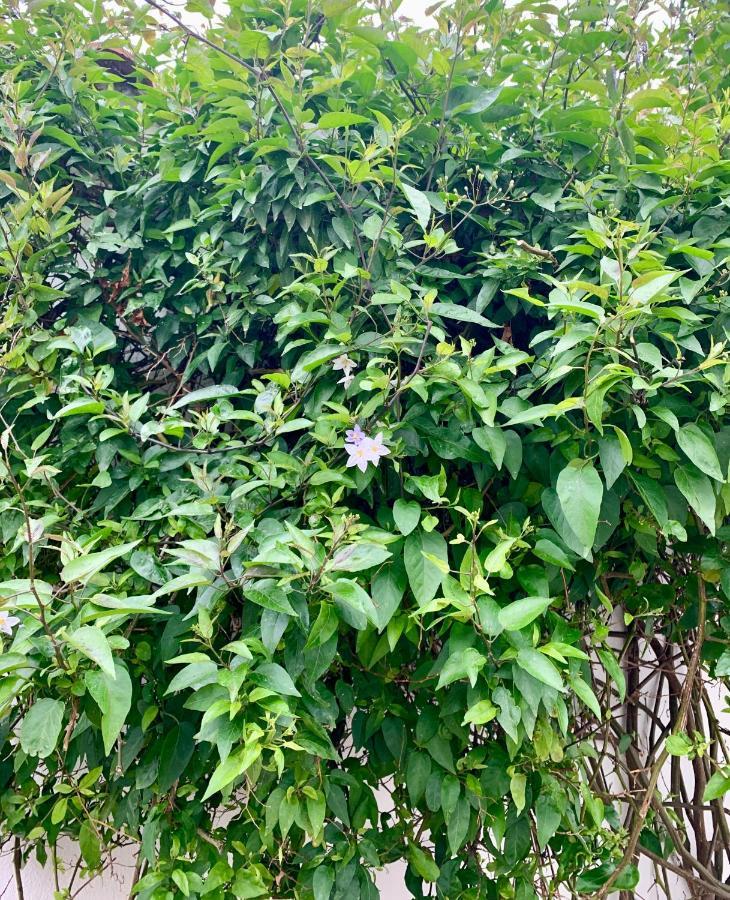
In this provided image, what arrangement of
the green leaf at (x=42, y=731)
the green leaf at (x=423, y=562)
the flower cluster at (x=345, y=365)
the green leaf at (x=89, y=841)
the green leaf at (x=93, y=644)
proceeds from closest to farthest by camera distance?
the green leaf at (x=93, y=644) → the green leaf at (x=42, y=731) → the green leaf at (x=423, y=562) → the flower cluster at (x=345, y=365) → the green leaf at (x=89, y=841)

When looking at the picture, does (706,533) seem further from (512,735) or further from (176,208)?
(176,208)

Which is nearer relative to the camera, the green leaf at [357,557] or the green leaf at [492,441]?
the green leaf at [357,557]

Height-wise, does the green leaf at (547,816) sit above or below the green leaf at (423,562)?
below

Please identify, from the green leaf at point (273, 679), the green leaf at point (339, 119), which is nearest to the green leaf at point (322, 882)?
the green leaf at point (273, 679)

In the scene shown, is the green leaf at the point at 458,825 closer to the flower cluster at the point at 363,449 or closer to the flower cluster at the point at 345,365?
the flower cluster at the point at 363,449

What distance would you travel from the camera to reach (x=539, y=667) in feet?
2.48

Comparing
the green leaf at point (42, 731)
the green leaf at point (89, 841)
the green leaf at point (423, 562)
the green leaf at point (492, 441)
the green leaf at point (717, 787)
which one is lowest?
the green leaf at point (89, 841)

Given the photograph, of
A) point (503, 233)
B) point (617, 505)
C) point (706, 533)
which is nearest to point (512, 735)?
point (617, 505)

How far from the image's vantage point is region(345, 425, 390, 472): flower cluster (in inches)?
34.6

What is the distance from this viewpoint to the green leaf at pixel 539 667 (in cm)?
74

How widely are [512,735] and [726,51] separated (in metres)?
1.30

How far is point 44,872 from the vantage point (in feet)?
4.45

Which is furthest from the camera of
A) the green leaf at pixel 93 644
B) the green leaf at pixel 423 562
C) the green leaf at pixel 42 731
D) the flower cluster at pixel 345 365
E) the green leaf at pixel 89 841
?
the green leaf at pixel 89 841

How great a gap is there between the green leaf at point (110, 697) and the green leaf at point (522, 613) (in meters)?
0.45
